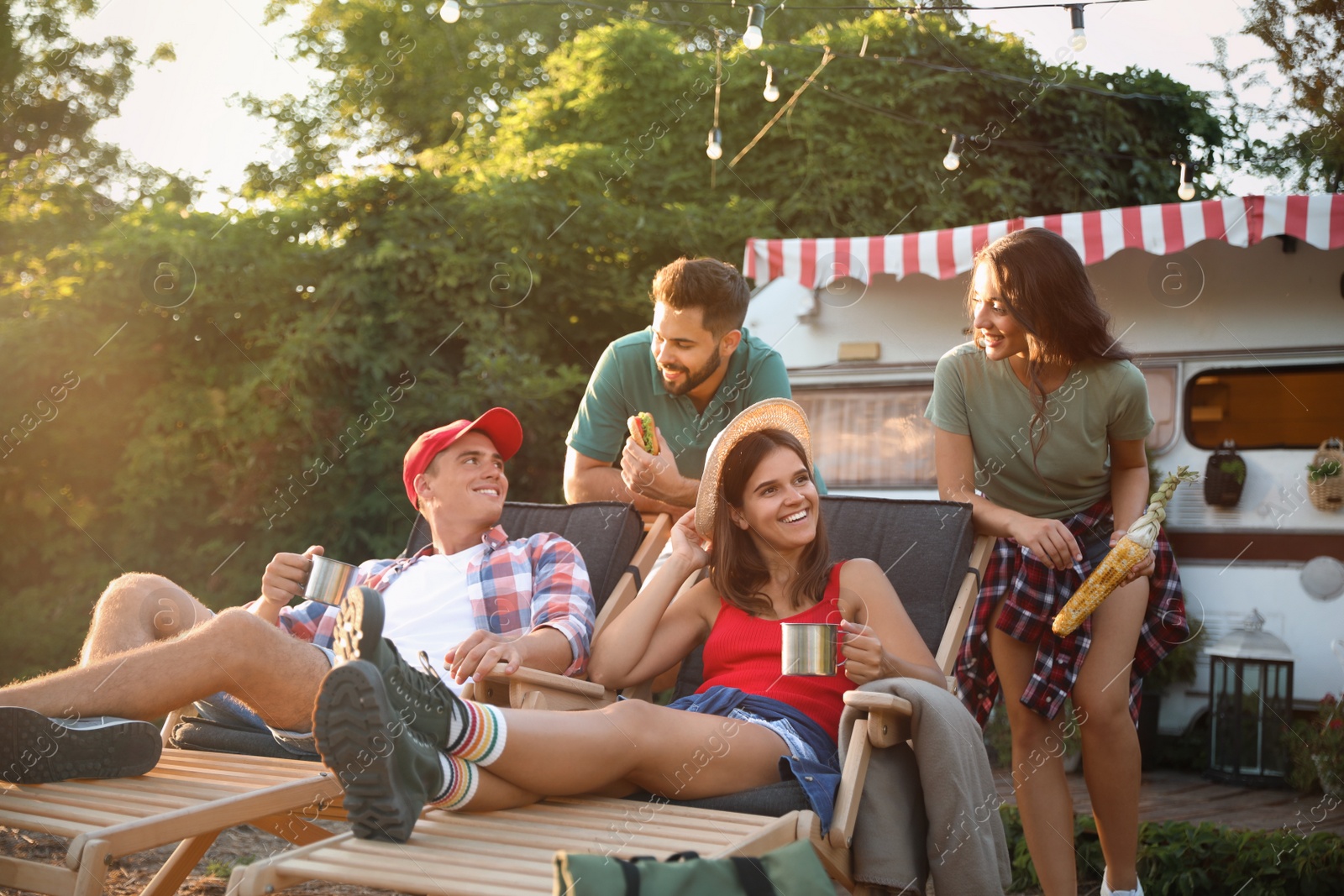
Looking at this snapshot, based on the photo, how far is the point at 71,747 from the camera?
8.30 ft

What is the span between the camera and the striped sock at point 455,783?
2322mm

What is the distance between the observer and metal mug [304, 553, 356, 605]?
119 inches

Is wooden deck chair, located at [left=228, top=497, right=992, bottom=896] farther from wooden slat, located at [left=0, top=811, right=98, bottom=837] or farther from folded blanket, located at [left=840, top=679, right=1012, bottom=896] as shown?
wooden slat, located at [left=0, top=811, right=98, bottom=837]

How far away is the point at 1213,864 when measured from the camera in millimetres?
3924

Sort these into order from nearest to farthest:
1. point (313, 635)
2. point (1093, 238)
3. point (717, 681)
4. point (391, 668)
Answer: point (391, 668), point (717, 681), point (313, 635), point (1093, 238)

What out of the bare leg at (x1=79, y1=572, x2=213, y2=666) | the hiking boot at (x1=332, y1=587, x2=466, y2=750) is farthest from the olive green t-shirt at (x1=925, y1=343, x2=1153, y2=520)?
the bare leg at (x1=79, y1=572, x2=213, y2=666)

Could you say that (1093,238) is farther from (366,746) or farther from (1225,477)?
(366,746)

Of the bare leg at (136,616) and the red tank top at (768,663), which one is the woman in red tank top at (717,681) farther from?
the bare leg at (136,616)

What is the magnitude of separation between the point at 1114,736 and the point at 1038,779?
9.5 inches

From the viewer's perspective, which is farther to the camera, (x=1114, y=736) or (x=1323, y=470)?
(x=1323, y=470)

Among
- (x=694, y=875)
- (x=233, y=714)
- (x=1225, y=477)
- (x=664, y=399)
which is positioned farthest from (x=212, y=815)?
(x=1225, y=477)

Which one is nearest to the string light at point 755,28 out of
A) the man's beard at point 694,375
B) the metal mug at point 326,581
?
the man's beard at point 694,375

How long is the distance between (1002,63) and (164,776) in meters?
10.1

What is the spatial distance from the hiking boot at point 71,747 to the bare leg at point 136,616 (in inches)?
14.9
